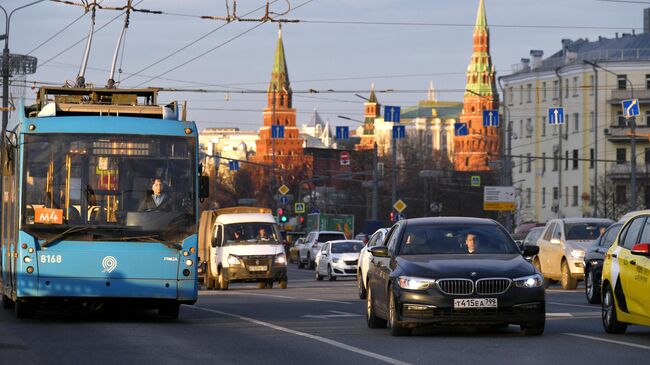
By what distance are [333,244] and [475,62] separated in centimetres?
15262

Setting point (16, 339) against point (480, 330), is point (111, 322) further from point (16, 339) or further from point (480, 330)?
point (480, 330)

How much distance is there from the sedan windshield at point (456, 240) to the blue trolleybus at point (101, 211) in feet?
13.1

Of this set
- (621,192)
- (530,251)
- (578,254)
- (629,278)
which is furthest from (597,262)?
(621,192)

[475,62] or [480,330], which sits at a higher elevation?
[475,62]

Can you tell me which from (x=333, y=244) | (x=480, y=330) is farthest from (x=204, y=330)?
(x=333, y=244)

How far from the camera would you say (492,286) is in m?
16.0

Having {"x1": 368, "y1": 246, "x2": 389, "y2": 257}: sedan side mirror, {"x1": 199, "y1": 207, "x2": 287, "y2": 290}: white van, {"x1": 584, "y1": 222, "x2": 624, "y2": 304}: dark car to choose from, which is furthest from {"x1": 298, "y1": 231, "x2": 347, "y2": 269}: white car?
{"x1": 368, "y1": 246, "x2": 389, "y2": 257}: sedan side mirror

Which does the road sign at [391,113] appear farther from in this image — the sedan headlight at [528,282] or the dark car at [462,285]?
the sedan headlight at [528,282]

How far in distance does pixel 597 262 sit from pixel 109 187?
31.2 feet

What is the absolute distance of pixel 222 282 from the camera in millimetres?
38719

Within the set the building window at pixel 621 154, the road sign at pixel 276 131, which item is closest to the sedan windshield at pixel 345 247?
the road sign at pixel 276 131

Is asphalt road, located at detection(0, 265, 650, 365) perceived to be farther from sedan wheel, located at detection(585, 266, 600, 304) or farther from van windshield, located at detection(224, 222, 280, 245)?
van windshield, located at detection(224, 222, 280, 245)

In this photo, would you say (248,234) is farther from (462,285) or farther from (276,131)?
(276,131)

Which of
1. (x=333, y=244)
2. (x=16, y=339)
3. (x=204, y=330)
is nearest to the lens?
(x=16, y=339)
